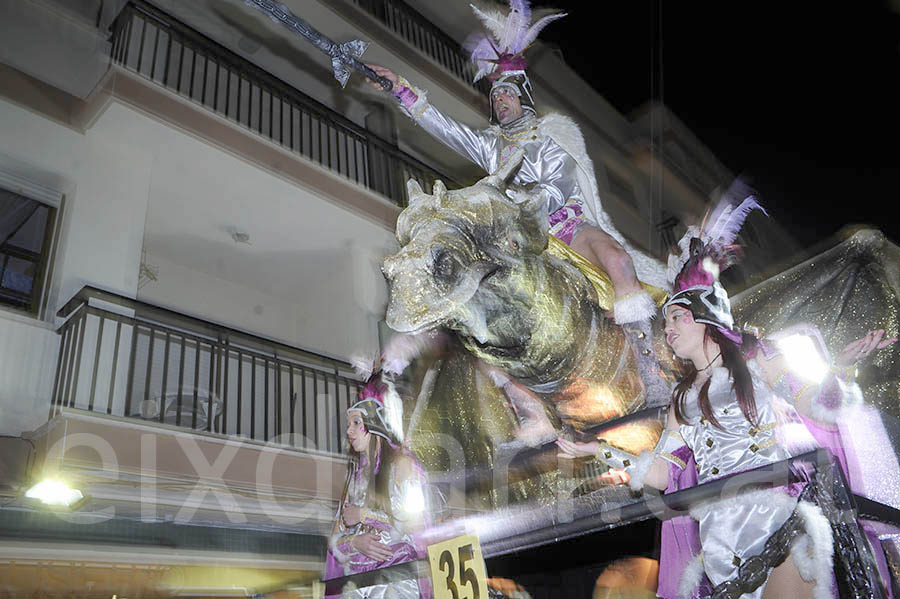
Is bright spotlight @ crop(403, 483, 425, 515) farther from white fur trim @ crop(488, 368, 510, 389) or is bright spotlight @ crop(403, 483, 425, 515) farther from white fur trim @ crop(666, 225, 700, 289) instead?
white fur trim @ crop(666, 225, 700, 289)

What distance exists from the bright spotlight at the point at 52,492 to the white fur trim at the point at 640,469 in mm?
2302

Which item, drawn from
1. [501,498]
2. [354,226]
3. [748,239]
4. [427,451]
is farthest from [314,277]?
[748,239]

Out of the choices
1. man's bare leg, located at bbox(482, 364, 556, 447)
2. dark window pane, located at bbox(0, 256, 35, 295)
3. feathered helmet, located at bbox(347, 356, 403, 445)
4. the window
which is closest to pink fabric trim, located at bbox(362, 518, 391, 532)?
feathered helmet, located at bbox(347, 356, 403, 445)

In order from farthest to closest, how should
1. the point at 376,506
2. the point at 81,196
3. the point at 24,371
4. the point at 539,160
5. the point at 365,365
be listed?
the point at 81,196 < the point at 24,371 < the point at 365,365 < the point at 376,506 < the point at 539,160

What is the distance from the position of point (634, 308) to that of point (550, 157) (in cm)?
39

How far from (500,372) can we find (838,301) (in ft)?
1.87

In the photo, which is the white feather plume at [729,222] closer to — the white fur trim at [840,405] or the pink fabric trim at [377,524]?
the white fur trim at [840,405]

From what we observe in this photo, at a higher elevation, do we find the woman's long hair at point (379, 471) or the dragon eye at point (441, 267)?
the dragon eye at point (441, 267)

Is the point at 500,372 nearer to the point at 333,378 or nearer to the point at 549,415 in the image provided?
the point at 549,415

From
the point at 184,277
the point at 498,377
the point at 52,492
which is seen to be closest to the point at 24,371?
the point at 52,492

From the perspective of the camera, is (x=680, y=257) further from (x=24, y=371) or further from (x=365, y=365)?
(x=24, y=371)

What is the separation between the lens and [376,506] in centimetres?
148

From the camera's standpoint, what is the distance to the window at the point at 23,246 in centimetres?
311

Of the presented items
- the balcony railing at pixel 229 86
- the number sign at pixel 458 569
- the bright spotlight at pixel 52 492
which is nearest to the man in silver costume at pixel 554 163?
the number sign at pixel 458 569
